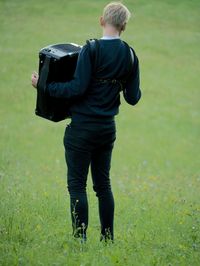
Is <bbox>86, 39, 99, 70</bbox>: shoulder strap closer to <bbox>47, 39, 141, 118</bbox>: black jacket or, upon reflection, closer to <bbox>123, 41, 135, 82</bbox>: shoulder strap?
<bbox>47, 39, 141, 118</bbox>: black jacket

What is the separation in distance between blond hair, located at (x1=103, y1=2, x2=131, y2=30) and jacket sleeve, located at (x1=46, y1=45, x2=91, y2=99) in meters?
0.34

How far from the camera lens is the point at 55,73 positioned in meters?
5.91

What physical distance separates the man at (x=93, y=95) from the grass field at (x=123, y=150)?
0.60 meters

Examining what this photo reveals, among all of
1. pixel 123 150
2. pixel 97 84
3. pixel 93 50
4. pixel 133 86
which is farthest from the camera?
pixel 123 150

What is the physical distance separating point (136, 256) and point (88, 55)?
1757 mm

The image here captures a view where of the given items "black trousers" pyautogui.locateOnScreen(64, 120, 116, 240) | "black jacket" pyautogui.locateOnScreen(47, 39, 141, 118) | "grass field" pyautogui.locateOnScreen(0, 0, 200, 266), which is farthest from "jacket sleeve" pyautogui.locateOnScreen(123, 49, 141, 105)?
"grass field" pyautogui.locateOnScreen(0, 0, 200, 266)

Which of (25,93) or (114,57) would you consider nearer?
(114,57)

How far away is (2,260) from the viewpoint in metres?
5.08

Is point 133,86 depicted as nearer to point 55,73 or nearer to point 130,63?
point 130,63

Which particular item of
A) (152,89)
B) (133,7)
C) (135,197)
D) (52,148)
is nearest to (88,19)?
(133,7)

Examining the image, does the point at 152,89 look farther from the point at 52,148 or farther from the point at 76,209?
the point at 76,209

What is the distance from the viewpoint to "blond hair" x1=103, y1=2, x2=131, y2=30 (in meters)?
5.64

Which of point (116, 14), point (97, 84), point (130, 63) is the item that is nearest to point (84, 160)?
point (97, 84)

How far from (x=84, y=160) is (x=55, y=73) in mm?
843
